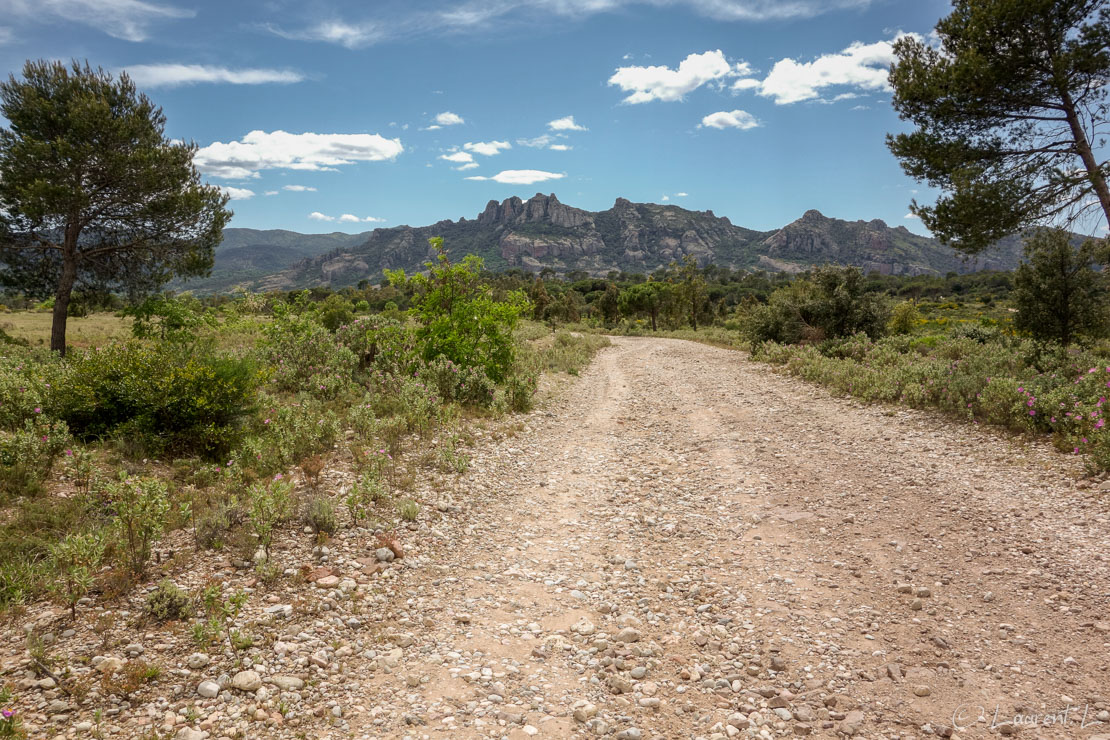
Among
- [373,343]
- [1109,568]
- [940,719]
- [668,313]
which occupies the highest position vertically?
[668,313]

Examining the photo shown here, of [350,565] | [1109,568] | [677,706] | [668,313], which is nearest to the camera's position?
[677,706]

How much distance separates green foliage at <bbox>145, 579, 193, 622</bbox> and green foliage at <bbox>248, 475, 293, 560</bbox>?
3.36ft

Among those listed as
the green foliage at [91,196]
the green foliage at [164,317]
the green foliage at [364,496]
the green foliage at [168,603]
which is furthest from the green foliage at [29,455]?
the green foliage at [91,196]

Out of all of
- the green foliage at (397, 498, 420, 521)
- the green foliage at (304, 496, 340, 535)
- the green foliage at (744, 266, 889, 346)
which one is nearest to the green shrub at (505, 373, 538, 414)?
the green foliage at (397, 498, 420, 521)

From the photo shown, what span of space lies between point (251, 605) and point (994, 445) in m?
12.0

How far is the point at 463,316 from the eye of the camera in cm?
1540

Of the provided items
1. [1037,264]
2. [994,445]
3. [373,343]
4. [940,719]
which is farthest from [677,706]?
[1037,264]

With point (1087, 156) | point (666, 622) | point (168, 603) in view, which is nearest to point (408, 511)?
point (168, 603)

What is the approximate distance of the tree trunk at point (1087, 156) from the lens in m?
11.8

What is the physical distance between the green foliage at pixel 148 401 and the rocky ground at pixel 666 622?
7.76ft

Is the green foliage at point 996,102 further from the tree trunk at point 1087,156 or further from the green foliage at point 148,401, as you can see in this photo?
the green foliage at point 148,401

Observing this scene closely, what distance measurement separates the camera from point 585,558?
6609mm

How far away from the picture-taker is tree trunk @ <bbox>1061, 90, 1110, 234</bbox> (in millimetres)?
Result: 11797

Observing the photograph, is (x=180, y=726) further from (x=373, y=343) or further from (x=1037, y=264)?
(x=1037, y=264)
